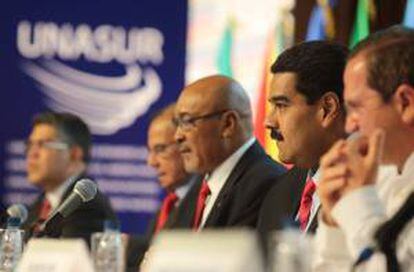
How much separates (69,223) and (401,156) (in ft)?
6.72

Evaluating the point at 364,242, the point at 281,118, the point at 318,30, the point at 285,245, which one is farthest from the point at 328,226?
the point at 318,30

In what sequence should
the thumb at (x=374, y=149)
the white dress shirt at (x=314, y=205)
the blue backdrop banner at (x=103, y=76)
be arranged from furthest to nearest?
1. the blue backdrop banner at (x=103, y=76)
2. the white dress shirt at (x=314, y=205)
3. the thumb at (x=374, y=149)

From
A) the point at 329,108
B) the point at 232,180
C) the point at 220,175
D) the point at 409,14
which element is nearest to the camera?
the point at 329,108

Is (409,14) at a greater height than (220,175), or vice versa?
(409,14)

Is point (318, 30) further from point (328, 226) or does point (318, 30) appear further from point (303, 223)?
point (328, 226)

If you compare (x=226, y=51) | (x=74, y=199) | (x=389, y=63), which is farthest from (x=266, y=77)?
(x=389, y=63)

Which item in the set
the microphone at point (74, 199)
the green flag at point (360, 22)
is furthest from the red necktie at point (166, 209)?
the microphone at point (74, 199)

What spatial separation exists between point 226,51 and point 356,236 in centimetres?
414

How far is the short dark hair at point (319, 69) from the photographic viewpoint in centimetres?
333

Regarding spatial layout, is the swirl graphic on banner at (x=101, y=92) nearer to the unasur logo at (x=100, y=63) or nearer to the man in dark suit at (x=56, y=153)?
the unasur logo at (x=100, y=63)

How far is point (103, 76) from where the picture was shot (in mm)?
6328

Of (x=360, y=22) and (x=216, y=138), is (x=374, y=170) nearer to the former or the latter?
(x=216, y=138)

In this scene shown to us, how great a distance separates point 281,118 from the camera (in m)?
3.37

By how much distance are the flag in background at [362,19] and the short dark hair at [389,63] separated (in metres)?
3.29
